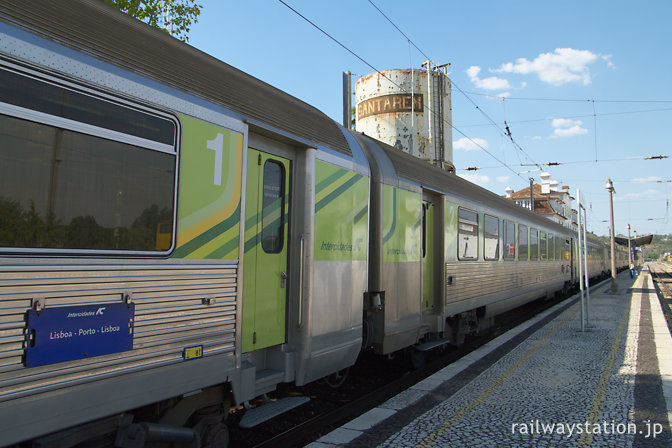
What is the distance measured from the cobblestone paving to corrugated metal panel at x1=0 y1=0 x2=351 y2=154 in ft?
10.6

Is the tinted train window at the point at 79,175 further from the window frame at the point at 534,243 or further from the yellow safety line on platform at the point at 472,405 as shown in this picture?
the window frame at the point at 534,243

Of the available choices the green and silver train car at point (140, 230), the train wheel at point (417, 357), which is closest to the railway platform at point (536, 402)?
the train wheel at point (417, 357)

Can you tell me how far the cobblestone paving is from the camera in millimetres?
4316

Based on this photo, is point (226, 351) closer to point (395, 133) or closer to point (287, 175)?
point (287, 175)

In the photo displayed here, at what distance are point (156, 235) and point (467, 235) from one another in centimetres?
695

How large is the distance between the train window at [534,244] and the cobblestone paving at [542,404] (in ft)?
18.2

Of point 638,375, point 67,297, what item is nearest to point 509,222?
point 638,375

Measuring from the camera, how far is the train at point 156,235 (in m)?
2.40

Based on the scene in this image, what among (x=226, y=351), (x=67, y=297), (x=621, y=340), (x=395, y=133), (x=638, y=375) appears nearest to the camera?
(x=67, y=297)

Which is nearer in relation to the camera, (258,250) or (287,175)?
(258,250)

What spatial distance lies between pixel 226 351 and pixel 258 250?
1.00 m

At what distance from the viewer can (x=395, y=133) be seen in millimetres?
22922

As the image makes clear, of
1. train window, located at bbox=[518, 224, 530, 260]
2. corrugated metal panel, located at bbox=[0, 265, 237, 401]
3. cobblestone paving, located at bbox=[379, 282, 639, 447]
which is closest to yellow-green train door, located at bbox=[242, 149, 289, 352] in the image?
corrugated metal panel, located at bbox=[0, 265, 237, 401]

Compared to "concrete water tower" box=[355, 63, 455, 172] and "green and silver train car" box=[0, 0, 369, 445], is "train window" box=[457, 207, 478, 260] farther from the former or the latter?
"concrete water tower" box=[355, 63, 455, 172]
